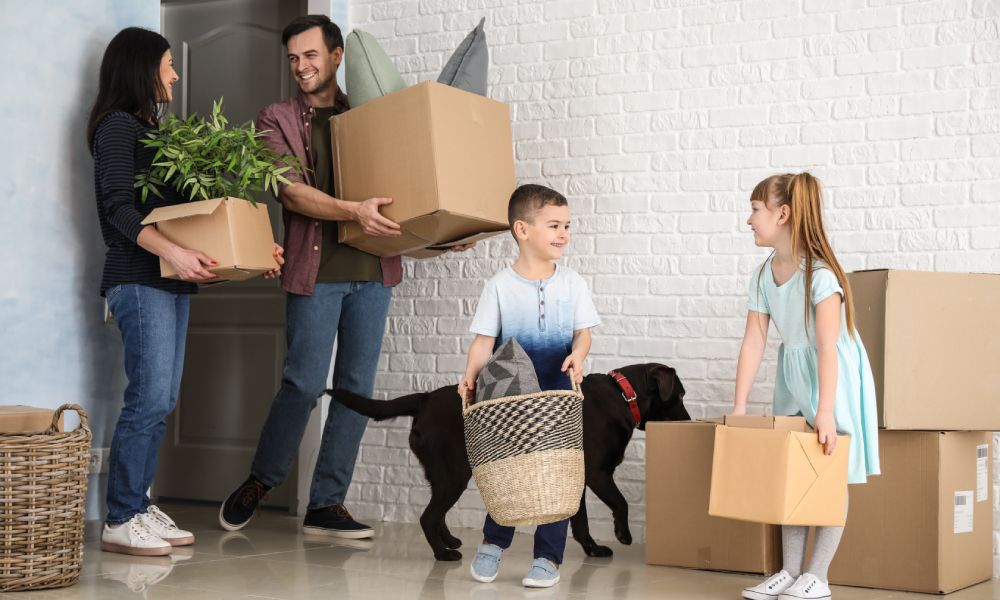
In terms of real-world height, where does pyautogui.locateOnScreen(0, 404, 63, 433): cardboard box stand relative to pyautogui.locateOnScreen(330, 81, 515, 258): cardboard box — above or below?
below

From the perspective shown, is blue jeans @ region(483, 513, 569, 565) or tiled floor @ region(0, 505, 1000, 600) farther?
blue jeans @ region(483, 513, 569, 565)

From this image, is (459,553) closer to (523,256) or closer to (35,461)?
(523,256)

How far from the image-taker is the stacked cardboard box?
8.35 ft

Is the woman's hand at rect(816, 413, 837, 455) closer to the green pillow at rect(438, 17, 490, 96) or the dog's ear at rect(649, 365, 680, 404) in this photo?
the dog's ear at rect(649, 365, 680, 404)

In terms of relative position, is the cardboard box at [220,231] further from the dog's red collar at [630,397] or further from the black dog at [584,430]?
the dog's red collar at [630,397]

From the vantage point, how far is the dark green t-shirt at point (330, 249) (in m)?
3.21

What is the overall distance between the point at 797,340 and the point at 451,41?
1.92m

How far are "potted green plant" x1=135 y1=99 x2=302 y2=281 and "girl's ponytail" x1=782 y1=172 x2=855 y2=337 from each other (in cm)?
137

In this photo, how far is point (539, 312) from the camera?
2.59 metres

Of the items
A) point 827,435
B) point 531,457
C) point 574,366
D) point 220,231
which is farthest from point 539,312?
point 220,231

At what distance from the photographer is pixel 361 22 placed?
13.0 feet

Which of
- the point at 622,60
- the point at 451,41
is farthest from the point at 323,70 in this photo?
the point at 622,60

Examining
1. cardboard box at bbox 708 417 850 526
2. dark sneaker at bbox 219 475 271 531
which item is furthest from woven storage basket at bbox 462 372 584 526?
dark sneaker at bbox 219 475 271 531

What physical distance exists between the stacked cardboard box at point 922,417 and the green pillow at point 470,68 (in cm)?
122
